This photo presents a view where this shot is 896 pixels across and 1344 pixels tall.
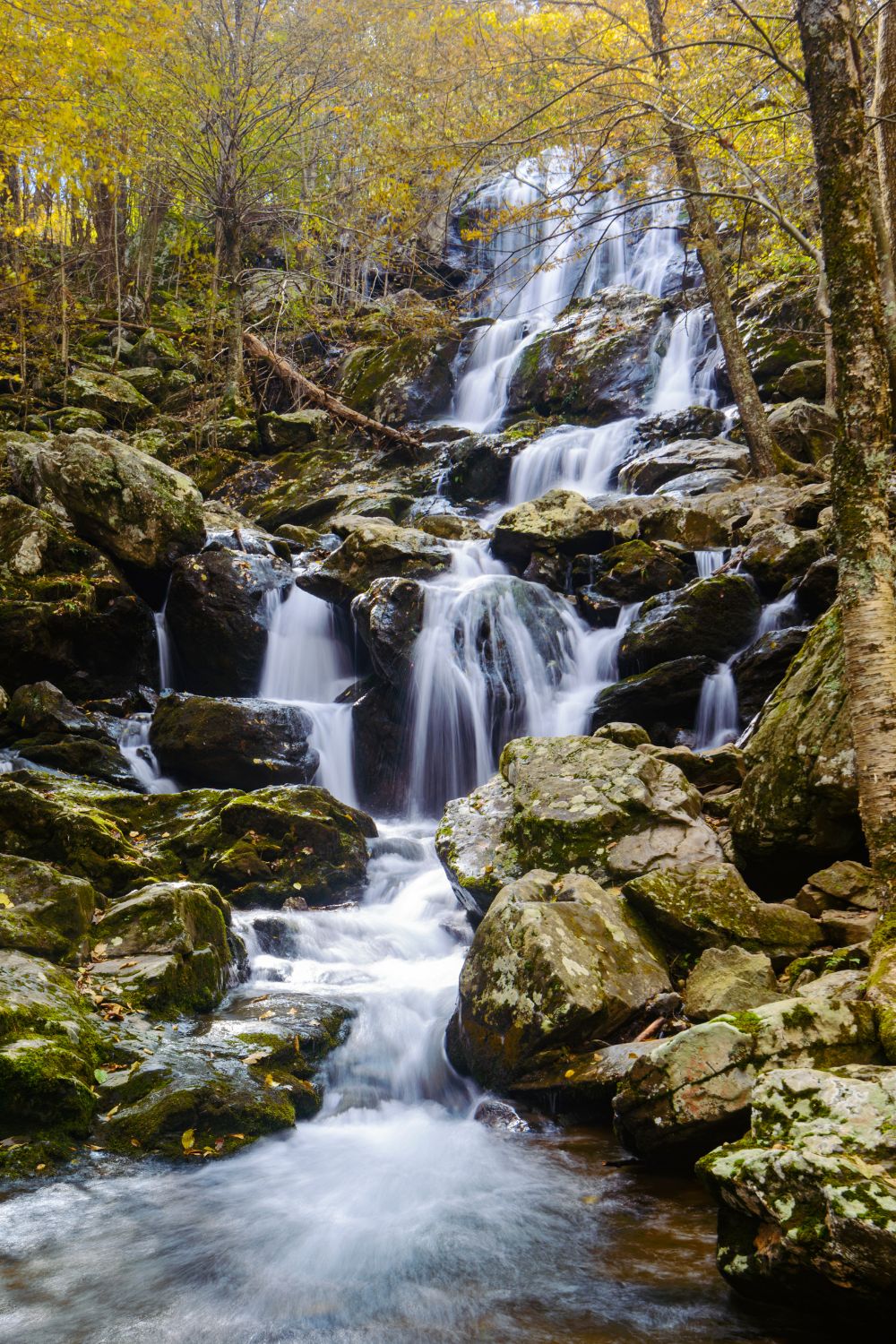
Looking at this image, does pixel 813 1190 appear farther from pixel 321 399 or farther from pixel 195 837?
pixel 321 399

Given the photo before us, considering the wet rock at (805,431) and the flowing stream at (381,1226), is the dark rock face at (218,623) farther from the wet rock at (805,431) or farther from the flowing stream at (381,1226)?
the wet rock at (805,431)

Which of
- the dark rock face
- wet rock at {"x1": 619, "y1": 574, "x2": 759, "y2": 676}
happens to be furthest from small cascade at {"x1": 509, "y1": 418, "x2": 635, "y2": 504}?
the dark rock face

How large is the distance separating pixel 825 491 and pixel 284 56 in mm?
15182

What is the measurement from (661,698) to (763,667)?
4.06ft

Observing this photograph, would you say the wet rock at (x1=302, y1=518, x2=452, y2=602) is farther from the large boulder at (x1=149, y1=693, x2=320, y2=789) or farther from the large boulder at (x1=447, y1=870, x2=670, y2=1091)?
the large boulder at (x1=447, y1=870, x2=670, y2=1091)

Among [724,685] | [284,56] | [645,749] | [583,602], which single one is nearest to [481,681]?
[583,602]

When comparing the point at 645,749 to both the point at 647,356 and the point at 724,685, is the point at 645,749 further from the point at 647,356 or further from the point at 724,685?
the point at 647,356

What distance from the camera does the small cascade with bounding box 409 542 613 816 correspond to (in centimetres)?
1093

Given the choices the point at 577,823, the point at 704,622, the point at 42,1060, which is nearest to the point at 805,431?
the point at 704,622

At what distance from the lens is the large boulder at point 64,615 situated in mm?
10164

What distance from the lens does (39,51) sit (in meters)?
10.1

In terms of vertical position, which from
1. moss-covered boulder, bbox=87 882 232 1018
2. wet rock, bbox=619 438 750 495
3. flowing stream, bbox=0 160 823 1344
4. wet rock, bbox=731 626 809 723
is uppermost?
wet rock, bbox=619 438 750 495

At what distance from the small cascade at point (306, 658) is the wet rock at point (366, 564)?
0.36m

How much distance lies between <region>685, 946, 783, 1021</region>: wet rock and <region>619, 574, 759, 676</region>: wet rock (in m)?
5.68
